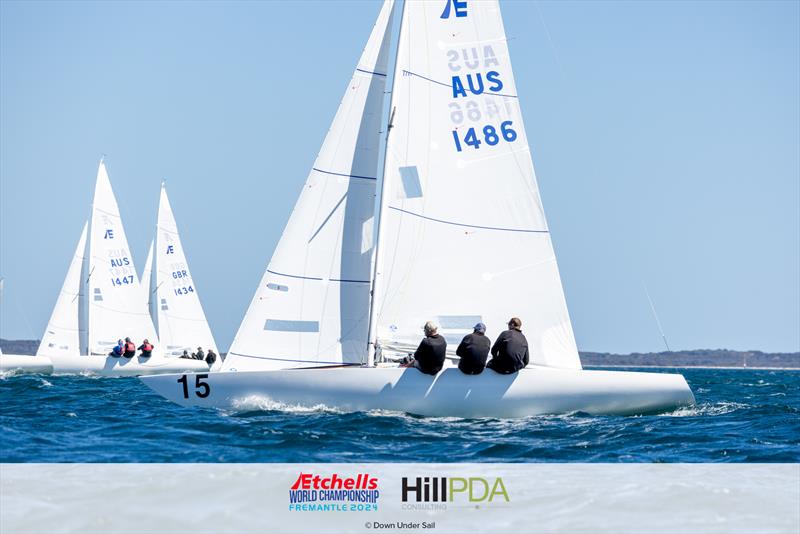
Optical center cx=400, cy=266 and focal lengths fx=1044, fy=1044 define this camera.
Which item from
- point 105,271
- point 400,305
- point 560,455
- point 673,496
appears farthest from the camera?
point 105,271

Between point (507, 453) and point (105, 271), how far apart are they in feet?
99.0

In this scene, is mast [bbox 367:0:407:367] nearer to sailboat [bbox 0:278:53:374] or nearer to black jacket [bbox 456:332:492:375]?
black jacket [bbox 456:332:492:375]

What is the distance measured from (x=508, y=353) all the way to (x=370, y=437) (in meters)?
2.79

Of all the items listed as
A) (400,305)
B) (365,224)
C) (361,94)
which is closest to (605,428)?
(400,305)

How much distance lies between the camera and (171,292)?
133 feet

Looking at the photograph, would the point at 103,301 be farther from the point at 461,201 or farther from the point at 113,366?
the point at 461,201

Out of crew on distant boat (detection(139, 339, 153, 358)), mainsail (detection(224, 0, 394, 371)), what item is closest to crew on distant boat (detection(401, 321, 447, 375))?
mainsail (detection(224, 0, 394, 371))

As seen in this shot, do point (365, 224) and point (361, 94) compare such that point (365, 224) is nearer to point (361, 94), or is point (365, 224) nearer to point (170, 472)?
point (361, 94)

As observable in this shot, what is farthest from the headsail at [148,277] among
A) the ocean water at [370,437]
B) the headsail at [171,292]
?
the ocean water at [370,437]

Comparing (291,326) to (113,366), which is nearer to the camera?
(291,326)

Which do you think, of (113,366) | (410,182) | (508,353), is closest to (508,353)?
(508,353)

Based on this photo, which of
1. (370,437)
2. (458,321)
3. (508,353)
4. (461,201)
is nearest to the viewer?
(370,437)

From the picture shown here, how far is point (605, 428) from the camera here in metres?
12.8

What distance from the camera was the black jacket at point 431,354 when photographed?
1351 cm
